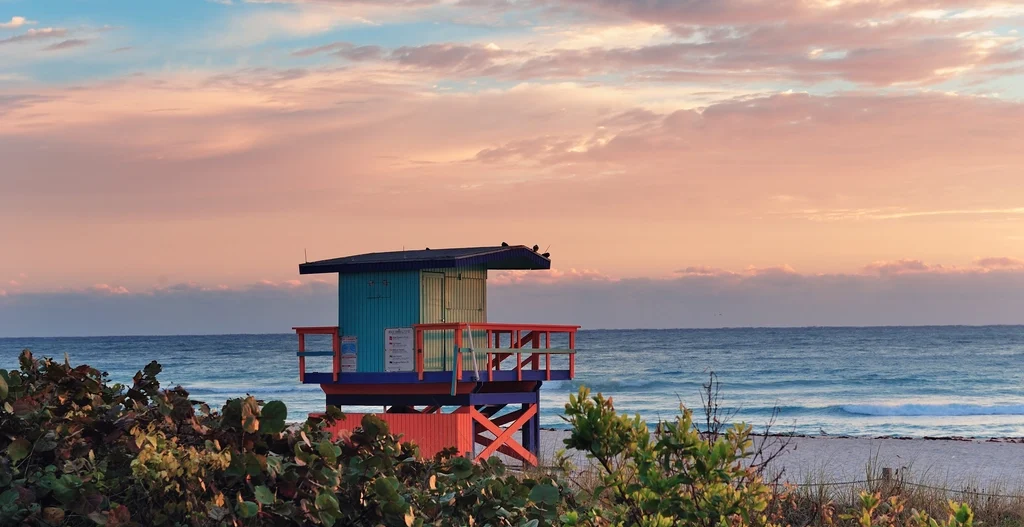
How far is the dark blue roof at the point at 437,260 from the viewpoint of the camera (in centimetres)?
1766

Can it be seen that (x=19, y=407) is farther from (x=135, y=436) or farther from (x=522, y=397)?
(x=522, y=397)

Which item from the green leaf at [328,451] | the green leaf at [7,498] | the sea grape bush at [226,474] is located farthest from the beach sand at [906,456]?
the green leaf at [7,498]

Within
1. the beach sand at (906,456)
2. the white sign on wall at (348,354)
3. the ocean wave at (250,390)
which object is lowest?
the ocean wave at (250,390)

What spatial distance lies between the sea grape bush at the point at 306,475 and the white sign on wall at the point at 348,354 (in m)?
14.2

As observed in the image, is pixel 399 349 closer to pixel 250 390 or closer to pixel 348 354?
pixel 348 354

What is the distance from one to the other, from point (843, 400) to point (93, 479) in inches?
2119

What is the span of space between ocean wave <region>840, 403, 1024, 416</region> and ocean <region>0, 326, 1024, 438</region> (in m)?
0.07

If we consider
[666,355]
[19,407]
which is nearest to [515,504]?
[19,407]

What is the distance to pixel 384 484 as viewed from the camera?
3.54 meters

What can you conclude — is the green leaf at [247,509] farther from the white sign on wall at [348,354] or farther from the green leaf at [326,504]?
the white sign on wall at [348,354]

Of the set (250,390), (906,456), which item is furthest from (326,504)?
(250,390)

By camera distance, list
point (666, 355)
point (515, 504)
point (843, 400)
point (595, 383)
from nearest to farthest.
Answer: point (515, 504) < point (843, 400) < point (595, 383) < point (666, 355)

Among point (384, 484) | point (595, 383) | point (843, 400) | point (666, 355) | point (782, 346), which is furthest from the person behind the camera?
point (782, 346)

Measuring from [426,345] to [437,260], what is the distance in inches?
57.8
